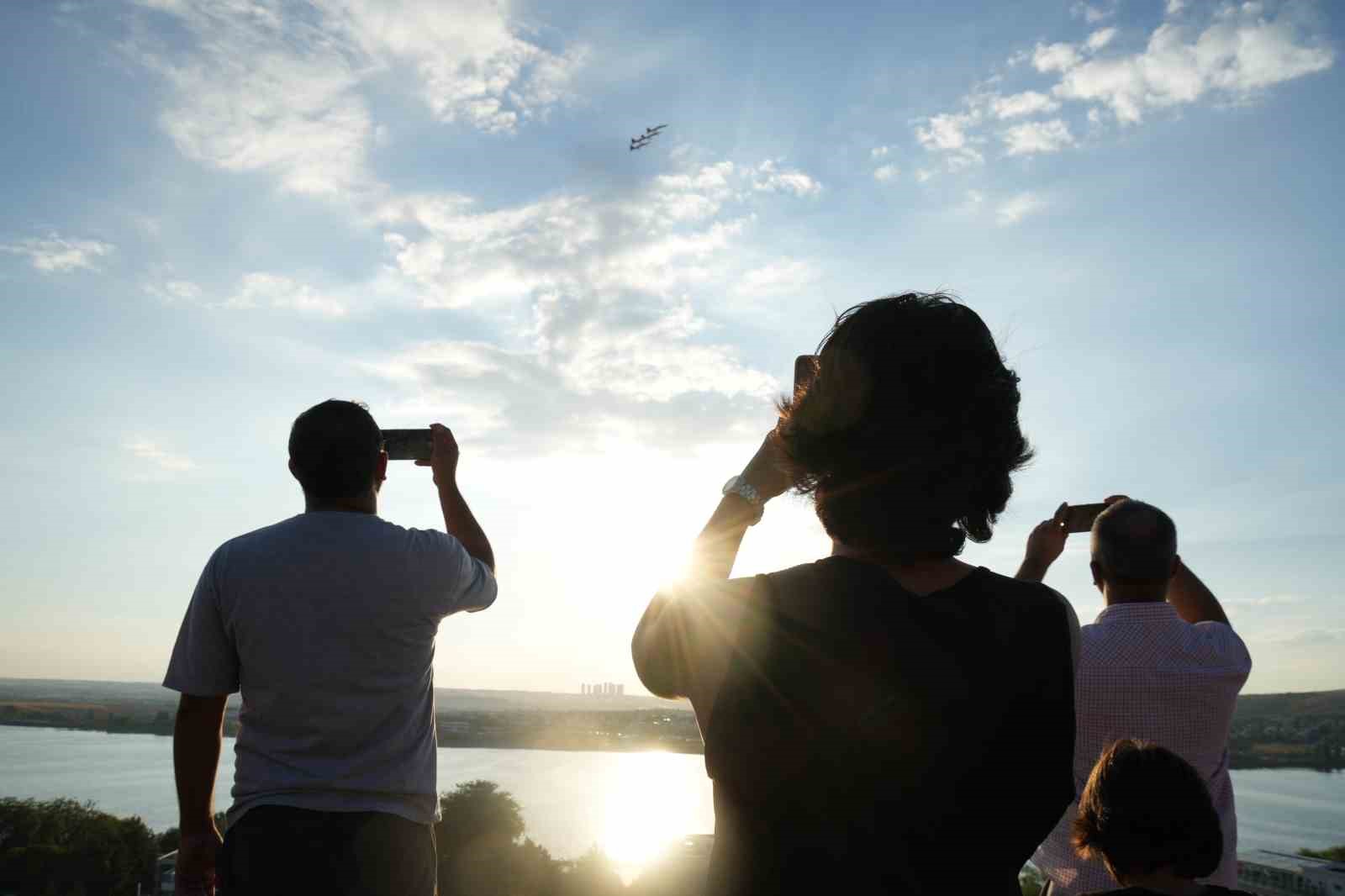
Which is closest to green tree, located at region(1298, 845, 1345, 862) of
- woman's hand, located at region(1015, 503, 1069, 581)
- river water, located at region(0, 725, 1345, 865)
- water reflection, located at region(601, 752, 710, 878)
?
river water, located at region(0, 725, 1345, 865)

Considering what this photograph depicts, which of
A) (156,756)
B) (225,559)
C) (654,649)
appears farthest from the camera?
(156,756)

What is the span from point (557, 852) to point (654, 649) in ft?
123

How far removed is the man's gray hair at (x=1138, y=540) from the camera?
2.36 metres

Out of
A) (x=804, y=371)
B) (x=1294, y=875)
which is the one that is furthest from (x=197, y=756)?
(x=1294, y=875)

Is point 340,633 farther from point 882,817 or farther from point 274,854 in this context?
point 882,817

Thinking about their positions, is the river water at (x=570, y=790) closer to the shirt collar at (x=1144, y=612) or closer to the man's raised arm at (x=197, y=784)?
the man's raised arm at (x=197, y=784)

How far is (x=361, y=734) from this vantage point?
2.21m

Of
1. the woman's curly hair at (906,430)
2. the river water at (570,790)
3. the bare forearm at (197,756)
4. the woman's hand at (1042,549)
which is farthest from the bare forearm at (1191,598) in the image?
the river water at (570,790)

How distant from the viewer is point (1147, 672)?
7.67 ft

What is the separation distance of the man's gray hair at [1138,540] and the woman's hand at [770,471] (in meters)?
1.49

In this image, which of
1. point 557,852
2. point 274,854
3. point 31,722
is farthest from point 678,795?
point 274,854

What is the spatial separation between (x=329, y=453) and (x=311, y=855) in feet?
3.33

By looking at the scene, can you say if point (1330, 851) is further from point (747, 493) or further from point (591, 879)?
point (747, 493)

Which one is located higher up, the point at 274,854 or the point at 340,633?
the point at 340,633
